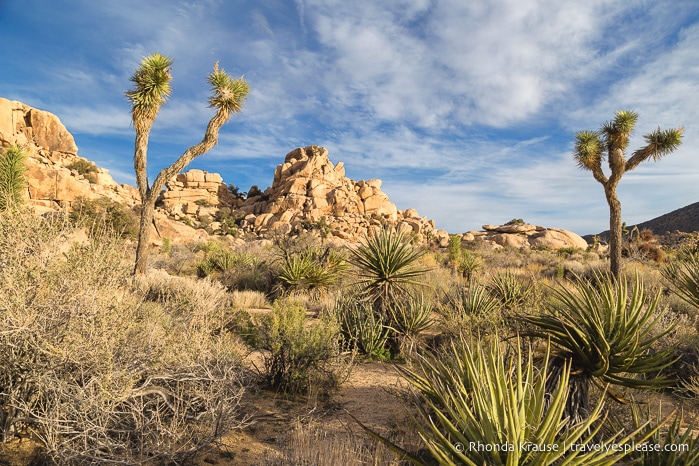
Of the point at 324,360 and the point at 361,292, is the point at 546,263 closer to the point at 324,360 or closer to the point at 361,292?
the point at 361,292

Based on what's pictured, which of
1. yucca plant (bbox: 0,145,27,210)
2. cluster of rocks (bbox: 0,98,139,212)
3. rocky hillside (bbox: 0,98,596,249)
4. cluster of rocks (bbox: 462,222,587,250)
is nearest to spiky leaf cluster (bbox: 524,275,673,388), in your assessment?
yucca plant (bbox: 0,145,27,210)

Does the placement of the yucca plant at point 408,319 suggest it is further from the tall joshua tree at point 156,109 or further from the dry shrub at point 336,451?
the tall joshua tree at point 156,109

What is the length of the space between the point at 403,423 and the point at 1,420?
381cm

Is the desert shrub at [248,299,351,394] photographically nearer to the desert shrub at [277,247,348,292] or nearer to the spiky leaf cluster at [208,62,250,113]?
the desert shrub at [277,247,348,292]

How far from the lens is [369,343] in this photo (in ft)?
23.4

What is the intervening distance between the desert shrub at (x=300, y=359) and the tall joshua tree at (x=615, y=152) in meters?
12.2

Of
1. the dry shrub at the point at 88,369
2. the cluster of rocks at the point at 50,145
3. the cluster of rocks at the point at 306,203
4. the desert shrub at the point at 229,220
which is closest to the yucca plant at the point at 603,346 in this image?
the dry shrub at the point at 88,369

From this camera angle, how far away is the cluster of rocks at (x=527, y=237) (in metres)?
42.4

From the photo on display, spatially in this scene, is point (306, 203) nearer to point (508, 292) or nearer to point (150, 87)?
point (150, 87)

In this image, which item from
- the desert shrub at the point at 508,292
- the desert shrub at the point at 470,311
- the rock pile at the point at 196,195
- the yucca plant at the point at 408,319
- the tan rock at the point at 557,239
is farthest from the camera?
the rock pile at the point at 196,195

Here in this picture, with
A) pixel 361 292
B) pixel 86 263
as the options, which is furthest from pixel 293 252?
pixel 86 263

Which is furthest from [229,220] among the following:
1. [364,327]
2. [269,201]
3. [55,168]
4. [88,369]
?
[88,369]

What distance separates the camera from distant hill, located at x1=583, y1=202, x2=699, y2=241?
130 feet

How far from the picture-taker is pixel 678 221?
42.1m
